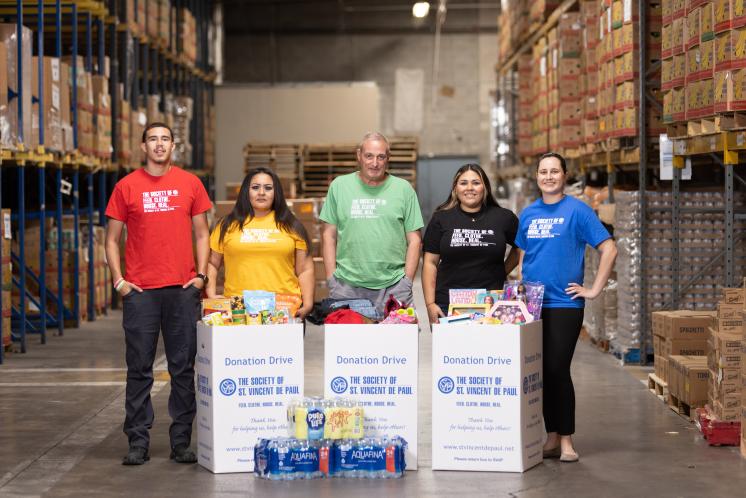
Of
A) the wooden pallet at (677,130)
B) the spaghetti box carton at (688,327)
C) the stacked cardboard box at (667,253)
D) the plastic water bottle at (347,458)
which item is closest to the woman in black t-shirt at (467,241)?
the plastic water bottle at (347,458)

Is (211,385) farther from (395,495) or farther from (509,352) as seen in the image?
(509,352)

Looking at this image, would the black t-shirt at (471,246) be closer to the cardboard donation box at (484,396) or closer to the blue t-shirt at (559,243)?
the blue t-shirt at (559,243)

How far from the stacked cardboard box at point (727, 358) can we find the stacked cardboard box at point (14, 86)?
6809 millimetres

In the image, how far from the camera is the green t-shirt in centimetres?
655

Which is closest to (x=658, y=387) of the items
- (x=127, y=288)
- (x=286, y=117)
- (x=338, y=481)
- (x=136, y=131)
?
(x=338, y=481)

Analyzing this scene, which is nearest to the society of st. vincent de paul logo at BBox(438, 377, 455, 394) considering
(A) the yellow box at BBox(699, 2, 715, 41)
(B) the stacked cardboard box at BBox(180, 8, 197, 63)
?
(A) the yellow box at BBox(699, 2, 715, 41)

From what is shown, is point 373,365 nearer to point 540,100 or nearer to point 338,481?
point 338,481

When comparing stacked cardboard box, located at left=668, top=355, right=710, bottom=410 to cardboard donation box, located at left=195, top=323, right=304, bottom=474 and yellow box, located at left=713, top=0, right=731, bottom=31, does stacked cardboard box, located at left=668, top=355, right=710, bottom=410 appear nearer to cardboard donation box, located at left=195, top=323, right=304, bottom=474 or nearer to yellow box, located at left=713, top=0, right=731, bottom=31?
yellow box, located at left=713, top=0, right=731, bottom=31

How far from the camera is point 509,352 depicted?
19.3ft

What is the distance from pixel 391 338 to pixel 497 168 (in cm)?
1591

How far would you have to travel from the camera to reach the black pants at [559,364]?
20.4ft

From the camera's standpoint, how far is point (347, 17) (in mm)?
28234

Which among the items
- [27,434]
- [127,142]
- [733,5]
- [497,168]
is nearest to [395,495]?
[27,434]

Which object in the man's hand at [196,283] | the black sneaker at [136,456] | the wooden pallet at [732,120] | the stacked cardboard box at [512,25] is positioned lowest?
the black sneaker at [136,456]
